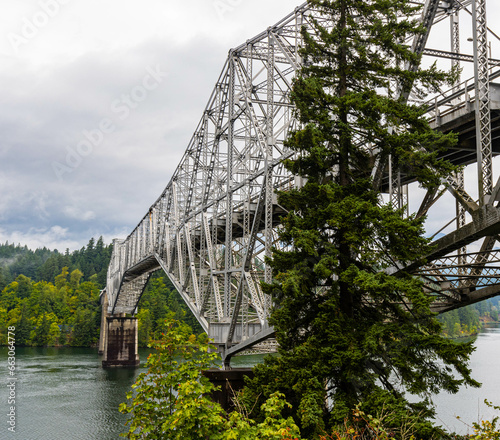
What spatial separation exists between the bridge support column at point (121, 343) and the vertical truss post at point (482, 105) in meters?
61.6

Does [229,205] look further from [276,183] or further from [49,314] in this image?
[49,314]

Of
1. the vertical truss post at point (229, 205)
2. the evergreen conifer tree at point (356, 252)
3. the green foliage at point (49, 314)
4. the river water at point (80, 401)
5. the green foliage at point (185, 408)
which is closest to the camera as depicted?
the green foliage at point (185, 408)

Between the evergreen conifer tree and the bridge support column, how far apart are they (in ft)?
192

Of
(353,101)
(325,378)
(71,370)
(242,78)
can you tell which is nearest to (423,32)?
(353,101)

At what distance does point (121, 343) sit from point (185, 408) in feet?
214

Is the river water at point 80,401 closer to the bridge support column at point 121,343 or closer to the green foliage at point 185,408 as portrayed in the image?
the bridge support column at point 121,343

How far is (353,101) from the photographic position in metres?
11.5

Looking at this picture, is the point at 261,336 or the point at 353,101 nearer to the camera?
the point at 353,101

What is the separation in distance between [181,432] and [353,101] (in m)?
7.60

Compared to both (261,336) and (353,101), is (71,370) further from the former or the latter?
(353,101)

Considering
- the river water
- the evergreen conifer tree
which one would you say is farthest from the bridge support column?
the evergreen conifer tree

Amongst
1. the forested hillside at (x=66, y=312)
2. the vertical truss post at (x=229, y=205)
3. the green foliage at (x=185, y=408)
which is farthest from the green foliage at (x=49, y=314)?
the green foliage at (x=185, y=408)

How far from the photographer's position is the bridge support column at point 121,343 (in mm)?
66312

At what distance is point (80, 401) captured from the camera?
1516 inches
